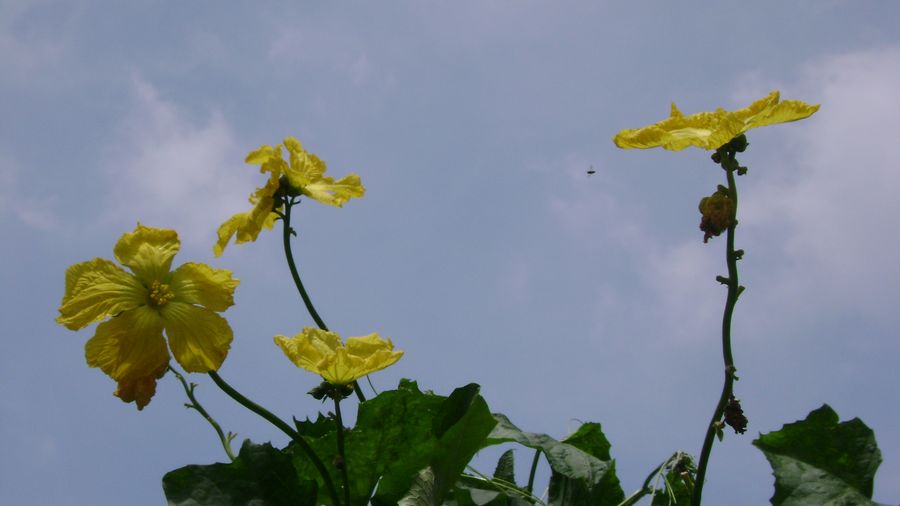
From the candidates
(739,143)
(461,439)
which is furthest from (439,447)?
(739,143)

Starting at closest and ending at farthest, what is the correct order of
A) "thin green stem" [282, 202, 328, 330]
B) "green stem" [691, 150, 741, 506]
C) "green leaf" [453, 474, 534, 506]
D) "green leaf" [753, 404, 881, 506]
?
"green stem" [691, 150, 741, 506] < "green leaf" [753, 404, 881, 506] < "green leaf" [453, 474, 534, 506] < "thin green stem" [282, 202, 328, 330]

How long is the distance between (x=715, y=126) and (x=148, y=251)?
2.64 ft

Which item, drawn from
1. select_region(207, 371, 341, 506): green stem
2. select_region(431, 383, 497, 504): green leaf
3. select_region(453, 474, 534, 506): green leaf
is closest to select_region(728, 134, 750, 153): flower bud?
select_region(431, 383, 497, 504): green leaf

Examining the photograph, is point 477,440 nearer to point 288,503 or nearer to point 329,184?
point 288,503

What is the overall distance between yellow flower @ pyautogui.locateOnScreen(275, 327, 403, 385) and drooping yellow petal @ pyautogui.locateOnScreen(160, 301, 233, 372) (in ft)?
0.43

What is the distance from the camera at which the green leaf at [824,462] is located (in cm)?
121

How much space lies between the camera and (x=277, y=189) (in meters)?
1.50

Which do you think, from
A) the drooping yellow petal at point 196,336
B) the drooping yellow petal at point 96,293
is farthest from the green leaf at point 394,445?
the drooping yellow petal at point 96,293

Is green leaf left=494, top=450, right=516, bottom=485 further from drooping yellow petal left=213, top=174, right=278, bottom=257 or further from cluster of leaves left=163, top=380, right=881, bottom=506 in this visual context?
drooping yellow petal left=213, top=174, right=278, bottom=257

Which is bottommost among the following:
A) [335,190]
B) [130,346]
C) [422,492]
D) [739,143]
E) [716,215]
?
[422,492]

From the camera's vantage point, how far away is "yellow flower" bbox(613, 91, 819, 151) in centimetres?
124

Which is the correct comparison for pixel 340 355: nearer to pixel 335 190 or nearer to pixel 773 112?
pixel 335 190

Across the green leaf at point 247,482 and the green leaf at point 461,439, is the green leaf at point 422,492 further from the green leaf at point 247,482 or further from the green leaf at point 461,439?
the green leaf at point 247,482

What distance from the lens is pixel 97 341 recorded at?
116 centimetres
